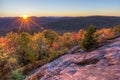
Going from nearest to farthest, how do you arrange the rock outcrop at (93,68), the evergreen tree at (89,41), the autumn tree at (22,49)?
the rock outcrop at (93,68) < the evergreen tree at (89,41) < the autumn tree at (22,49)

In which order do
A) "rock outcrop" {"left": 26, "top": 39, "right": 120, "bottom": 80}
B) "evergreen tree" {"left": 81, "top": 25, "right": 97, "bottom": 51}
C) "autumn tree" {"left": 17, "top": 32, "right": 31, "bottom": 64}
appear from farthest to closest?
"autumn tree" {"left": 17, "top": 32, "right": 31, "bottom": 64}, "evergreen tree" {"left": 81, "top": 25, "right": 97, "bottom": 51}, "rock outcrop" {"left": 26, "top": 39, "right": 120, "bottom": 80}

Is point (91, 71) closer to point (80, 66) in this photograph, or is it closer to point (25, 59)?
point (80, 66)

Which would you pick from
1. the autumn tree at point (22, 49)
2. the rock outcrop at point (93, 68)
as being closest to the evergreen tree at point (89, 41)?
the rock outcrop at point (93, 68)

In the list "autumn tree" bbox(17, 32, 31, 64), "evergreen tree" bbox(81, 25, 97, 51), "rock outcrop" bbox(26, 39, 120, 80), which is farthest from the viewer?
"autumn tree" bbox(17, 32, 31, 64)

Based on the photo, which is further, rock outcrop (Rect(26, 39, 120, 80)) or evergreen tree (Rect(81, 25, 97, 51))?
evergreen tree (Rect(81, 25, 97, 51))

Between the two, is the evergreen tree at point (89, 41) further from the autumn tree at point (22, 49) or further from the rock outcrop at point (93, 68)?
the autumn tree at point (22, 49)

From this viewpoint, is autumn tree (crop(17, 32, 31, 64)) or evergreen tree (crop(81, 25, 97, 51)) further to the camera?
autumn tree (crop(17, 32, 31, 64))

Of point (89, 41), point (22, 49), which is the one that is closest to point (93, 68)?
point (89, 41)

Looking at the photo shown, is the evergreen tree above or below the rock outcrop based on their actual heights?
above

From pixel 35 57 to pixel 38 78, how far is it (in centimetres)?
4597

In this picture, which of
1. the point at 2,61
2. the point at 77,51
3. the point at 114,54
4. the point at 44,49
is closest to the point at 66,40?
the point at 44,49

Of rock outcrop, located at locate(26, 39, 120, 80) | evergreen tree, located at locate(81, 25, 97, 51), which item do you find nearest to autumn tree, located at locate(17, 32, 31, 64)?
evergreen tree, located at locate(81, 25, 97, 51)

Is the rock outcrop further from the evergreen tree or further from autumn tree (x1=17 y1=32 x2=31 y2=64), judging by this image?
autumn tree (x1=17 y1=32 x2=31 y2=64)

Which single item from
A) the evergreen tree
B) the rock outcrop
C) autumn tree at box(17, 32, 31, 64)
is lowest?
autumn tree at box(17, 32, 31, 64)
